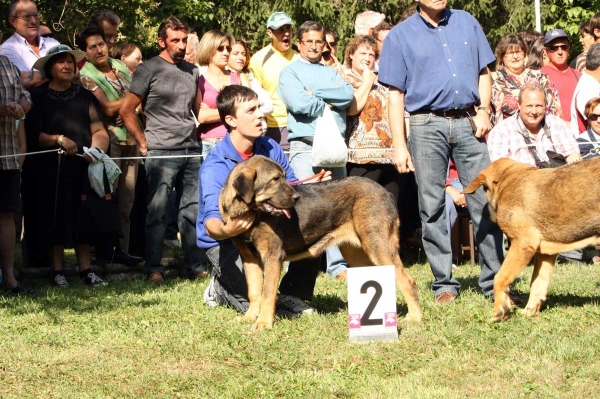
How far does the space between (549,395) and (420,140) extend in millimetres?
3181

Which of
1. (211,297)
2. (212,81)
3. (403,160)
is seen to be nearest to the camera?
(403,160)

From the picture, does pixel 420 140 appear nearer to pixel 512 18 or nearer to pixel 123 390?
pixel 123 390

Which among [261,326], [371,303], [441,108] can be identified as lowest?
[261,326]

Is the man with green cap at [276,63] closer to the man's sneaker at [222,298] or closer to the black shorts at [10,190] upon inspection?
the man's sneaker at [222,298]

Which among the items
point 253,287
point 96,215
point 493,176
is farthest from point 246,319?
point 96,215

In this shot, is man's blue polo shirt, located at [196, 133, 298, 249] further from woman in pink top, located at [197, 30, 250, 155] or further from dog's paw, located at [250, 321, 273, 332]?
woman in pink top, located at [197, 30, 250, 155]

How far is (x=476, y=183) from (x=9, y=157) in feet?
14.8

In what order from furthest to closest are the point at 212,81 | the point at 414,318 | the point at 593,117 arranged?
the point at 212,81
the point at 593,117
the point at 414,318

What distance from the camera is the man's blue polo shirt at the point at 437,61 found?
743 cm

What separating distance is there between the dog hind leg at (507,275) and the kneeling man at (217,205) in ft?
5.07

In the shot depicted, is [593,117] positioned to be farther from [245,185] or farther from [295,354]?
[295,354]

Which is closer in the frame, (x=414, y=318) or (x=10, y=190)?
(x=414, y=318)

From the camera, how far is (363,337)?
617 cm

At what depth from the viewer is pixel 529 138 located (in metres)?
9.23
